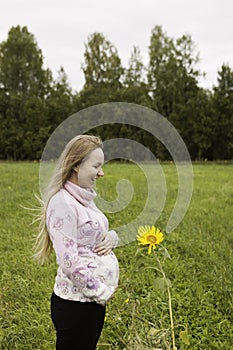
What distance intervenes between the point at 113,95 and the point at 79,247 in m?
20.0

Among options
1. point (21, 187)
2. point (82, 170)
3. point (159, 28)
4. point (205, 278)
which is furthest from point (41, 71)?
point (82, 170)

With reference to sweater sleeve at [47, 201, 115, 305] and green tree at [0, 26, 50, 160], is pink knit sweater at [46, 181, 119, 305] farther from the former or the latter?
green tree at [0, 26, 50, 160]

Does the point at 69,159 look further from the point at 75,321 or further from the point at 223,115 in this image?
the point at 223,115

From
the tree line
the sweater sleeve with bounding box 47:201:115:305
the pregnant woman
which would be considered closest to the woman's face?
the pregnant woman

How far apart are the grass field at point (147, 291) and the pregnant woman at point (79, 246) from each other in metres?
0.19

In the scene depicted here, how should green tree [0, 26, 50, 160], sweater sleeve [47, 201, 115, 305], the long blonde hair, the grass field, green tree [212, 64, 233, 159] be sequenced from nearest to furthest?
sweater sleeve [47, 201, 115, 305], the long blonde hair, the grass field, green tree [212, 64, 233, 159], green tree [0, 26, 50, 160]

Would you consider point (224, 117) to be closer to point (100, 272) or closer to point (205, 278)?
Answer: point (205, 278)

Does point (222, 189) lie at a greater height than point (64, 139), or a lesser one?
lesser

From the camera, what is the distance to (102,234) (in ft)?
6.76

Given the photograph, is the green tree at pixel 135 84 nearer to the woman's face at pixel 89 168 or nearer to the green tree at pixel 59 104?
the green tree at pixel 59 104

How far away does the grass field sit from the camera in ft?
9.91

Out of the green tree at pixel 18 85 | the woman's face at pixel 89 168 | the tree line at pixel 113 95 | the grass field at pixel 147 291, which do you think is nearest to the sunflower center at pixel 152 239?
the grass field at pixel 147 291

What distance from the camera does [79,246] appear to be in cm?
201

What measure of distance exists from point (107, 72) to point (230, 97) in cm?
566
